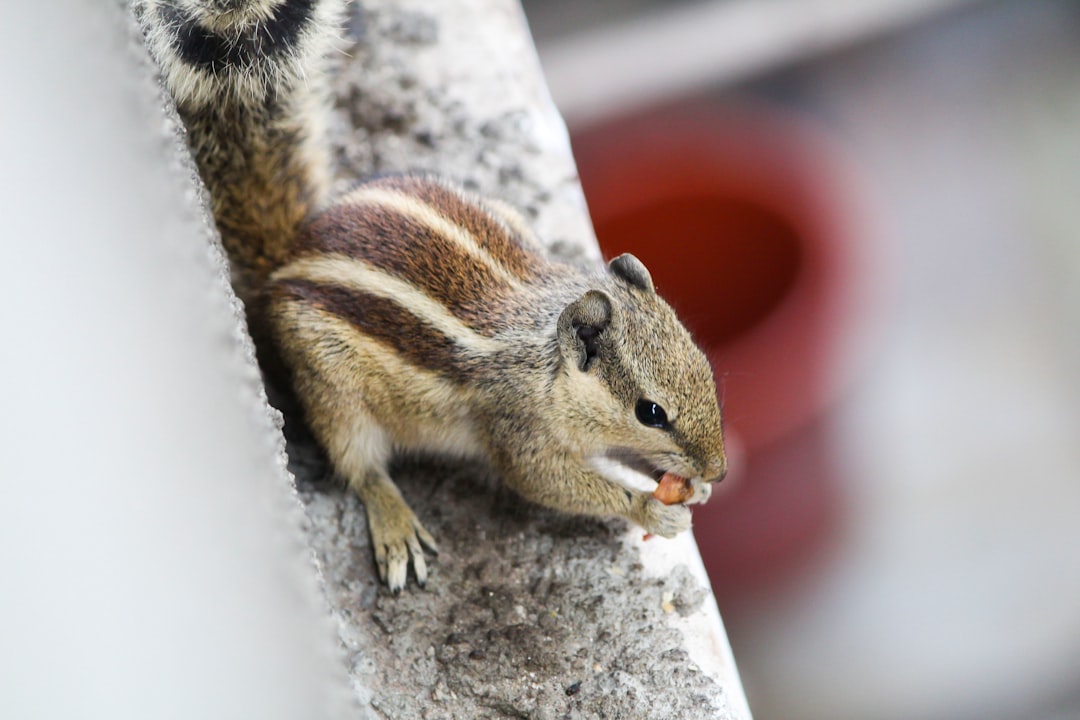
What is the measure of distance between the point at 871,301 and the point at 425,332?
4.52 feet

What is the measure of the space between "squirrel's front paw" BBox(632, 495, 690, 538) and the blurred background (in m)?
0.69

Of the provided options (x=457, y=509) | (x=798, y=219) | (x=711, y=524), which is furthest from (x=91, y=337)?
(x=798, y=219)

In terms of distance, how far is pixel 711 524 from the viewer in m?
2.26

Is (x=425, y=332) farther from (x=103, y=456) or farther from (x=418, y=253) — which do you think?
(x=103, y=456)

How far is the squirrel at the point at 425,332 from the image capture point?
1.22 metres

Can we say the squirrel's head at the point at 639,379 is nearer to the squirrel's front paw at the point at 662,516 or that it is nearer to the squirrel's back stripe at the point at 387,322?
the squirrel's front paw at the point at 662,516

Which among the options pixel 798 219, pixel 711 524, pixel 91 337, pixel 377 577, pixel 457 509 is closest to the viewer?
pixel 91 337

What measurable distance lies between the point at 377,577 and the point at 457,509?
0.15 m

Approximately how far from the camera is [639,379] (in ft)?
3.96

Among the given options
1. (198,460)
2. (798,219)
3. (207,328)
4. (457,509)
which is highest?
(798,219)

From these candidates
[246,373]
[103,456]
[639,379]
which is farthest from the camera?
[639,379]

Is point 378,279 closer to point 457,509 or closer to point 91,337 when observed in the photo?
point 457,509

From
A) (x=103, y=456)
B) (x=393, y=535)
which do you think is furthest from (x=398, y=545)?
(x=103, y=456)

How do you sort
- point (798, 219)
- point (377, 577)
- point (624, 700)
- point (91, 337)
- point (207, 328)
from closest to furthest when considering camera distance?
point (91, 337), point (207, 328), point (624, 700), point (377, 577), point (798, 219)
